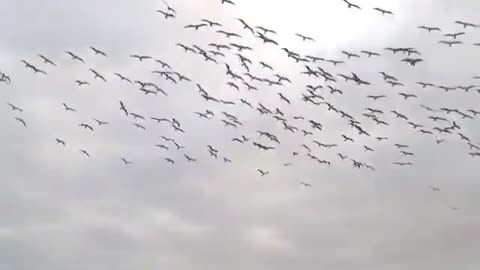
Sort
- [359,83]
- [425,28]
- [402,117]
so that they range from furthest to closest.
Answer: [402,117]
[359,83]
[425,28]

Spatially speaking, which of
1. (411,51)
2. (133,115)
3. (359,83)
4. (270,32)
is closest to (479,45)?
(411,51)

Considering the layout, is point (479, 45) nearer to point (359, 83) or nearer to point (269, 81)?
point (359, 83)

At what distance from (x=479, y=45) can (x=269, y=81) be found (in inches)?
932

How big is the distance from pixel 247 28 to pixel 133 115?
22.5m

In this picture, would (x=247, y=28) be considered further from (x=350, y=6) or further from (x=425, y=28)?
(x=425, y=28)

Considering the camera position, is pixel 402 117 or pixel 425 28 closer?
pixel 425 28

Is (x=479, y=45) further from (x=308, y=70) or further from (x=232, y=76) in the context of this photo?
(x=232, y=76)

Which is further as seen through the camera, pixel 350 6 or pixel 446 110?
pixel 446 110

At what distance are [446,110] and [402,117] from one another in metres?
5.74

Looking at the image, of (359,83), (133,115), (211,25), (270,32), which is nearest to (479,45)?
(359,83)

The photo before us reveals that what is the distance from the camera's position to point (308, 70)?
342ft

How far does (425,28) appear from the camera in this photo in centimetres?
9719

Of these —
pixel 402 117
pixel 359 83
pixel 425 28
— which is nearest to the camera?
pixel 425 28

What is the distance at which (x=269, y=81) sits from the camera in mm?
107250
